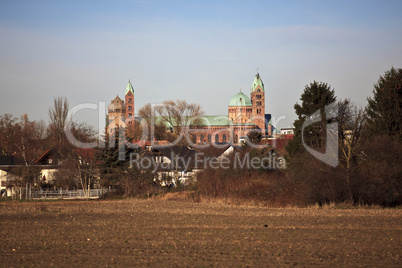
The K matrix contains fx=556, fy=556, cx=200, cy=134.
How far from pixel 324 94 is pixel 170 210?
1669 cm

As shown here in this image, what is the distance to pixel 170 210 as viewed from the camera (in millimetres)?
30609

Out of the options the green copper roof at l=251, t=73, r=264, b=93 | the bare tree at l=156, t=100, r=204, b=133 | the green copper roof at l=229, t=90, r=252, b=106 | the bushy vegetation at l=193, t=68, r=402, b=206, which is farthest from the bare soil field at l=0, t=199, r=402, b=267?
the green copper roof at l=251, t=73, r=264, b=93

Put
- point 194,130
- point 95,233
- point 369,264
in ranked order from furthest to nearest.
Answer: point 194,130 → point 95,233 → point 369,264

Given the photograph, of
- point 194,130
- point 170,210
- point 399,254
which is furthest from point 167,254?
point 194,130

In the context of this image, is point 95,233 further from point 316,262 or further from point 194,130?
point 194,130

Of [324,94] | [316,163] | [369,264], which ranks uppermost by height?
[324,94]

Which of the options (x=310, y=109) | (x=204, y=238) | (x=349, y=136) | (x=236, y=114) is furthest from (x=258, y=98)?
(x=204, y=238)

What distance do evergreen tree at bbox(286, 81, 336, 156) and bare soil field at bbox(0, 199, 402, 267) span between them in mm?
11201

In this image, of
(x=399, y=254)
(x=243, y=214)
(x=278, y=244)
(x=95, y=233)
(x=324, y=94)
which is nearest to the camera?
(x=399, y=254)

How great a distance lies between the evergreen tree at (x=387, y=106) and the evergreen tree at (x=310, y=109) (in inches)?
127

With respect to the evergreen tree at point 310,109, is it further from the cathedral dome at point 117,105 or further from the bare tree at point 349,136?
the cathedral dome at point 117,105

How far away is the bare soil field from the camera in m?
14.5

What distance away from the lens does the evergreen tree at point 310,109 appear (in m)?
39.6

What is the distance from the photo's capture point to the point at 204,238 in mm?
18609
